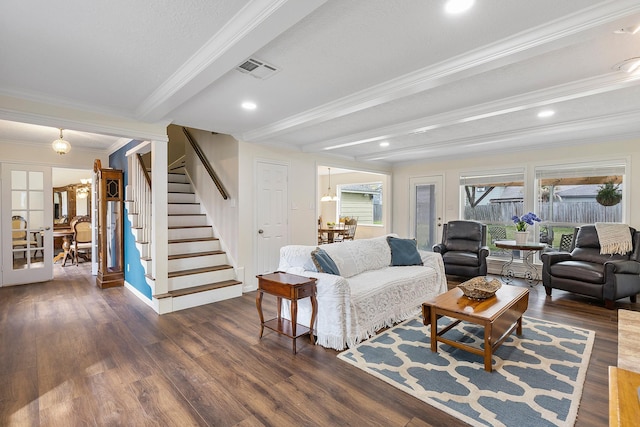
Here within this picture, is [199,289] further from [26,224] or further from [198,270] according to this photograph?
[26,224]

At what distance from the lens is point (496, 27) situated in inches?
77.5

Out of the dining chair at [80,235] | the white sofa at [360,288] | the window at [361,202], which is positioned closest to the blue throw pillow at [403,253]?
the white sofa at [360,288]

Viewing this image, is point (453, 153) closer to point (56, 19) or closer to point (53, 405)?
point (56, 19)

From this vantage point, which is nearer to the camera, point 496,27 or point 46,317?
point 496,27

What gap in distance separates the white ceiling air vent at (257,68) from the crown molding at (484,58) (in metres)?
0.92

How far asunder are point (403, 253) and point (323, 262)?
152cm

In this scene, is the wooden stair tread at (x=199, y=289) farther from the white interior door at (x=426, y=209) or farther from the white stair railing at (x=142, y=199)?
the white interior door at (x=426, y=209)

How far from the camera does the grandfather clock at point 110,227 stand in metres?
5.08

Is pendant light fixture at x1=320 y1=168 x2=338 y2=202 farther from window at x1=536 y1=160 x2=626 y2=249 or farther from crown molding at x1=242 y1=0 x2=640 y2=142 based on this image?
crown molding at x1=242 y1=0 x2=640 y2=142

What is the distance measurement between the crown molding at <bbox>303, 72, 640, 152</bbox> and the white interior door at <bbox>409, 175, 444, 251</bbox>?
110 inches

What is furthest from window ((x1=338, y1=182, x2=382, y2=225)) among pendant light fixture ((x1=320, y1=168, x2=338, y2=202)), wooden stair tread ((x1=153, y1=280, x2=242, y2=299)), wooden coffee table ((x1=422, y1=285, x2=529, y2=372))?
wooden coffee table ((x1=422, y1=285, x2=529, y2=372))

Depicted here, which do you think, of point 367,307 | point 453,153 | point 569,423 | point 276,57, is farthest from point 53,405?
point 453,153

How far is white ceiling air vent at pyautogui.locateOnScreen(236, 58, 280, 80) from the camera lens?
2467 millimetres

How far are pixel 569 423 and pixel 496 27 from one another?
2.43m
